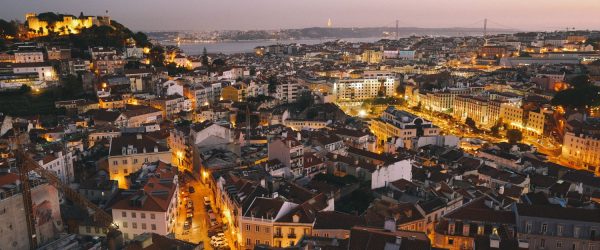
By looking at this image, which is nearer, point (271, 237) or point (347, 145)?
point (271, 237)

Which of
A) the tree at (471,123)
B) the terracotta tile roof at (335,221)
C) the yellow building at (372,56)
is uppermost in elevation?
→ the yellow building at (372,56)

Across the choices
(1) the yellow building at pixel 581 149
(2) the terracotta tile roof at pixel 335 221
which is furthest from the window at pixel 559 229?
(1) the yellow building at pixel 581 149

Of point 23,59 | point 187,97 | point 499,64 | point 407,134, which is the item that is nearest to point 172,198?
point 407,134

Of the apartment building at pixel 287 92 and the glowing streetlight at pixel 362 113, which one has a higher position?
the apartment building at pixel 287 92

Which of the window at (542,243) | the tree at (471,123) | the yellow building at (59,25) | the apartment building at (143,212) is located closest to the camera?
the window at (542,243)

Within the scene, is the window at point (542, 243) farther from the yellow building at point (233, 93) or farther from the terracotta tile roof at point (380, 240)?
the yellow building at point (233, 93)

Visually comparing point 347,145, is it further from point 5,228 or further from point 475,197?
point 5,228
